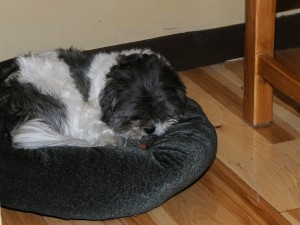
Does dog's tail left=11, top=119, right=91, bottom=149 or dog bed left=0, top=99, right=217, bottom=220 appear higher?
dog's tail left=11, top=119, right=91, bottom=149

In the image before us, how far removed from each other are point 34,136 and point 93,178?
28 centimetres

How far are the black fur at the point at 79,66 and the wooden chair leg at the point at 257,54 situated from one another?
688 millimetres

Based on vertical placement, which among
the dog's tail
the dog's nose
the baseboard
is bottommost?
Answer: the baseboard

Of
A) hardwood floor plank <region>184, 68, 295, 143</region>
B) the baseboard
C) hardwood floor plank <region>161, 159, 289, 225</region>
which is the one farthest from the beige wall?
hardwood floor plank <region>161, 159, 289, 225</region>

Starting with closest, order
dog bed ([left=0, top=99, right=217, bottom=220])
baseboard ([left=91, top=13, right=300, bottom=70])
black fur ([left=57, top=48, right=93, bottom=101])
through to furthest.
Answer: dog bed ([left=0, top=99, right=217, bottom=220]), black fur ([left=57, top=48, right=93, bottom=101]), baseboard ([left=91, top=13, right=300, bottom=70])

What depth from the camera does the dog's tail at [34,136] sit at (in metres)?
2.50

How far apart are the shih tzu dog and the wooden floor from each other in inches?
11.2

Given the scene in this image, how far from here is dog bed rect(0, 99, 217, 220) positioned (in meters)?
2.36

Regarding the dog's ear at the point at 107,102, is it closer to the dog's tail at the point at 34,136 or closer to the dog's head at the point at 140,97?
the dog's head at the point at 140,97

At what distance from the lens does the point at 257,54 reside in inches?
117

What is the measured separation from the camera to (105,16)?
3.38 metres

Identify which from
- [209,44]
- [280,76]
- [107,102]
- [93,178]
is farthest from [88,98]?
[209,44]

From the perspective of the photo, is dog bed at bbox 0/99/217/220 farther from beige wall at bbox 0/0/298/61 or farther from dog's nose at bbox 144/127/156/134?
beige wall at bbox 0/0/298/61

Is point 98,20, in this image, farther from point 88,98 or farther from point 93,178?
point 93,178
